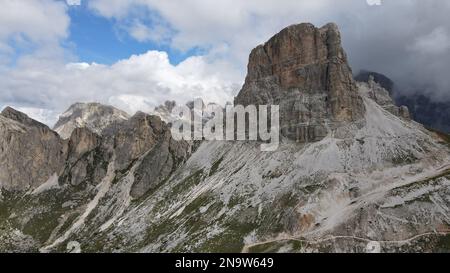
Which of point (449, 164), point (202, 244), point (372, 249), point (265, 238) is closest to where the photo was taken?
point (372, 249)

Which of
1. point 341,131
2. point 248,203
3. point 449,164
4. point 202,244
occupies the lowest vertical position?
point 202,244

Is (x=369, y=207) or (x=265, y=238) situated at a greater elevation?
(x=369, y=207)

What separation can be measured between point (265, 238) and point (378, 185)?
→ 4682cm
